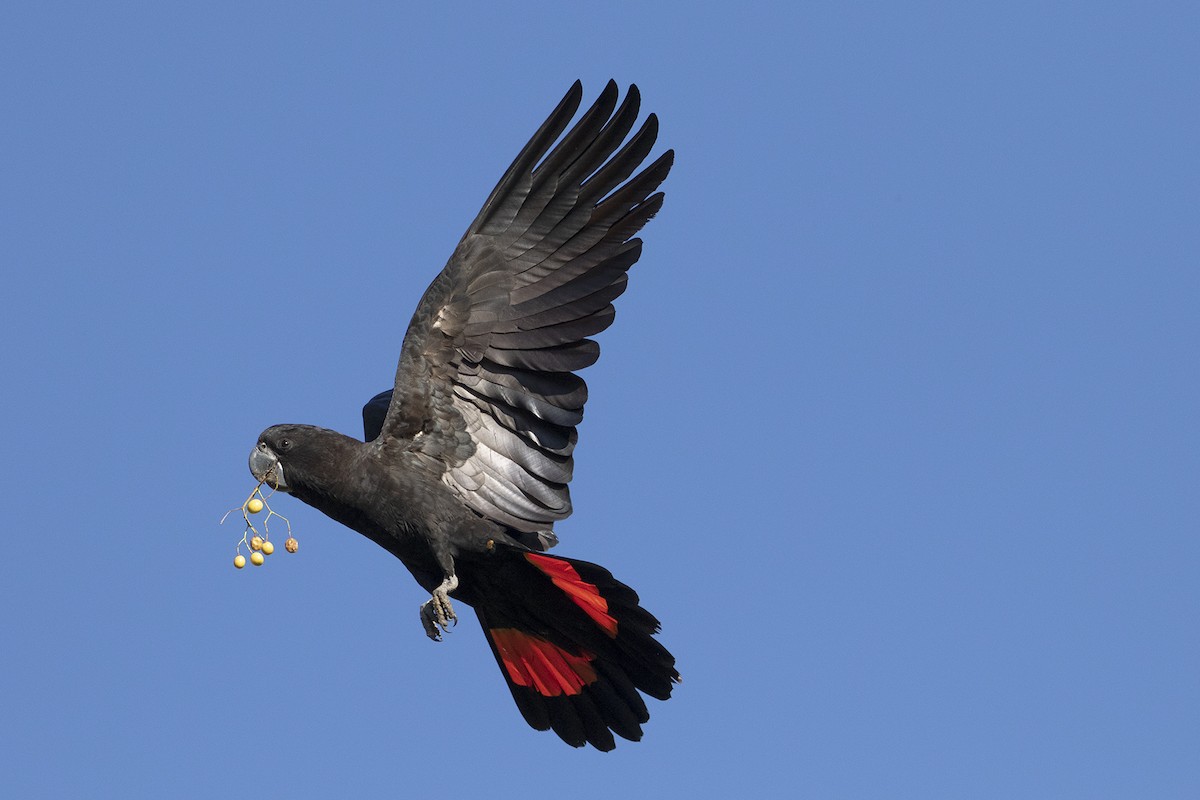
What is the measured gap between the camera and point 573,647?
832 cm

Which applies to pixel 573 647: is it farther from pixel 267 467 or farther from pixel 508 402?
pixel 267 467

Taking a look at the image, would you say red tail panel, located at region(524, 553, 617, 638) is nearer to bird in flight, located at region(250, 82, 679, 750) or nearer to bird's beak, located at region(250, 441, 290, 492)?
bird in flight, located at region(250, 82, 679, 750)

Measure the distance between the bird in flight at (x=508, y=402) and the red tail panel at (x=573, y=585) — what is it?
8cm

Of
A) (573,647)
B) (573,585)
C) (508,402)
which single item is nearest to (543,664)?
(573,647)

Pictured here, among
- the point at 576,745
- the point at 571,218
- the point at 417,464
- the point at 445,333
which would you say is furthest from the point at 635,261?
Result: the point at 576,745

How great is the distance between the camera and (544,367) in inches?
312

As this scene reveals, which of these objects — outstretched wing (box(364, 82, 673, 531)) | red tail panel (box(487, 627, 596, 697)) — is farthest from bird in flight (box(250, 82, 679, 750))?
red tail panel (box(487, 627, 596, 697))

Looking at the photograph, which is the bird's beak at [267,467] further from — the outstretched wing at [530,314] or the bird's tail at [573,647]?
the bird's tail at [573,647]

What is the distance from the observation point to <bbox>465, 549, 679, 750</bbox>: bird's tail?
7.61 m

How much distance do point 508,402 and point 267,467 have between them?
1290 millimetres

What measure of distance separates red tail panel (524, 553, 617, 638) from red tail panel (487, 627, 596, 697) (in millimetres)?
853

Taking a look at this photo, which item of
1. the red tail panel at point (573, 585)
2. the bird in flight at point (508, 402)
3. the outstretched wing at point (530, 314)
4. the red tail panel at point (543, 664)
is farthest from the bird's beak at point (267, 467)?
the red tail panel at point (543, 664)

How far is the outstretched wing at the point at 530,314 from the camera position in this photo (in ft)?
26.0

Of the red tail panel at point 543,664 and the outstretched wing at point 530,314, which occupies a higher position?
the outstretched wing at point 530,314
